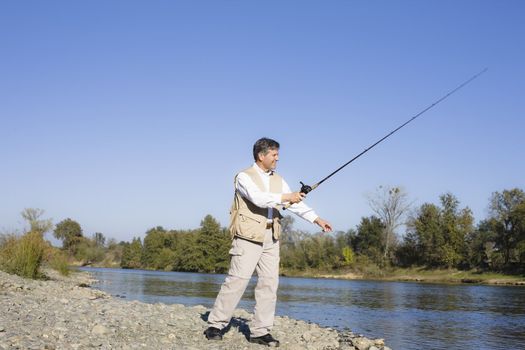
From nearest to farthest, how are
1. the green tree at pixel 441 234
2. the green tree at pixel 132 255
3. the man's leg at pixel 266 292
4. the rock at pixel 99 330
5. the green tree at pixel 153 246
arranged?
the rock at pixel 99 330 → the man's leg at pixel 266 292 → the green tree at pixel 441 234 → the green tree at pixel 153 246 → the green tree at pixel 132 255

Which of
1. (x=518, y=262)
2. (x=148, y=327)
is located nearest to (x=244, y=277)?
(x=148, y=327)

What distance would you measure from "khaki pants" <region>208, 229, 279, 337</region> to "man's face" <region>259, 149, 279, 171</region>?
2.17ft

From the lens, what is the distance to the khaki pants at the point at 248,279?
16.0ft

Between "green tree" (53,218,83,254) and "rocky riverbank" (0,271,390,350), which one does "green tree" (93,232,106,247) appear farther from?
"rocky riverbank" (0,271,390,350)

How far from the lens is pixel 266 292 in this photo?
500cm

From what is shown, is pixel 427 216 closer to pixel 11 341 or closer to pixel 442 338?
pixel 442 338

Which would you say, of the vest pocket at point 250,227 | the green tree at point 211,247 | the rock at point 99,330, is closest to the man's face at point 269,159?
the vest pocket at point 250,227

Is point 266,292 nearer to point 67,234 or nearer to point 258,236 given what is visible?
point 258,236

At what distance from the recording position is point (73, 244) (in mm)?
81438

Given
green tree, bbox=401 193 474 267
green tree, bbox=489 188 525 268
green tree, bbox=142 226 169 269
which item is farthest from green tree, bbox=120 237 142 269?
green tree, bbox=489 188 525 268

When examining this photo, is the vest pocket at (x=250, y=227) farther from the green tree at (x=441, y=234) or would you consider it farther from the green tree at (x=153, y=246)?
the green tree at (x=153, y=246)

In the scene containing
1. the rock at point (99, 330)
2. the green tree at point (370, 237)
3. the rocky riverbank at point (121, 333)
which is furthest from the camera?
the green tree at point (370, 237)

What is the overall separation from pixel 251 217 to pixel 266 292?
78 centimetres

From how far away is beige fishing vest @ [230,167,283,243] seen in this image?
15.9 feet
